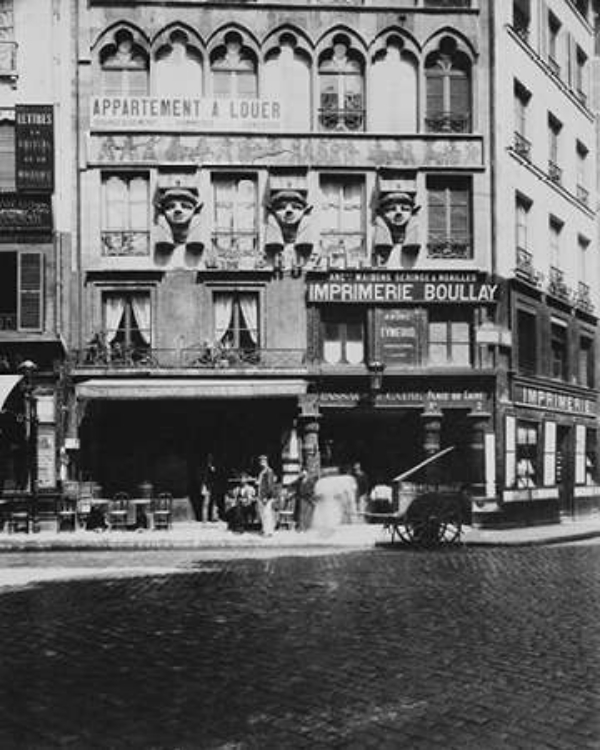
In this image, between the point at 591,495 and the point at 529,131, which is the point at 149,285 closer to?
the point at 529,131

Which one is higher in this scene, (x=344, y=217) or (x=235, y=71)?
(x=235, y=71)

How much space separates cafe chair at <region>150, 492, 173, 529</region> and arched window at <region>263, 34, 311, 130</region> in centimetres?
933

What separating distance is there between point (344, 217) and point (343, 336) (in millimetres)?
2861

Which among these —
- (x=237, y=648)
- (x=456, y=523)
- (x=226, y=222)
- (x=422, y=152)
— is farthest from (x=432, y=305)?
(x=237, y=648)

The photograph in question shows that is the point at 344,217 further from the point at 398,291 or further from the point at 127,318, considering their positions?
the point at 127,318

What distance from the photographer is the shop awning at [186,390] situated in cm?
2253

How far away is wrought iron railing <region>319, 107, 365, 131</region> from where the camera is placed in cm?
2480

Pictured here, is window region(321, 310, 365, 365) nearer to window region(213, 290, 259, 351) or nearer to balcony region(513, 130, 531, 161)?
window region(213, 290, 259, 351)

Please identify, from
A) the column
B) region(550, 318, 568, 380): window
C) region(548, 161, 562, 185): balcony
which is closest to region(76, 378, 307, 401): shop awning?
the column

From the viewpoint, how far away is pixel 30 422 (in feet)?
73.3

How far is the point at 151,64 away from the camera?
2469cm

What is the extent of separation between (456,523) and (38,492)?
1003 cm

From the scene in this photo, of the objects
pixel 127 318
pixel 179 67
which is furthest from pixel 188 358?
pixel 179 67

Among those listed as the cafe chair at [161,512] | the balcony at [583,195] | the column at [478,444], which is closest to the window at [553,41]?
the balcony at [583,195]
